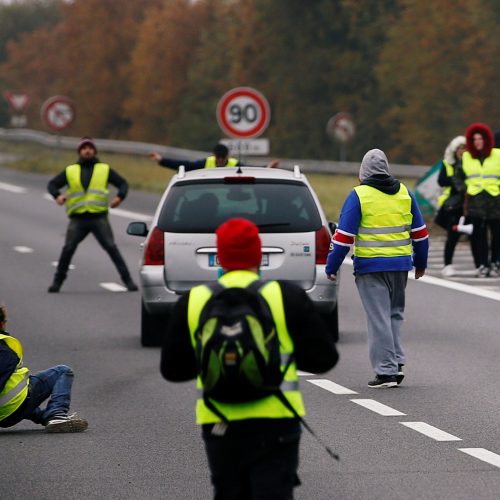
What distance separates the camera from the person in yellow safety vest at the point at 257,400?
6.36 metres

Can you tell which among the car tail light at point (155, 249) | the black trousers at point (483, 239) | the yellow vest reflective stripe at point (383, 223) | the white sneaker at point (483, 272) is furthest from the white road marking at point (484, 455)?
the white sneaker at point (483, 272)

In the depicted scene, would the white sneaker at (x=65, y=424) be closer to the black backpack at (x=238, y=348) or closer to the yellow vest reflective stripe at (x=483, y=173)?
the black backpack at (x=238, y=348)

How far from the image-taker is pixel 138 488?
9.27 metres

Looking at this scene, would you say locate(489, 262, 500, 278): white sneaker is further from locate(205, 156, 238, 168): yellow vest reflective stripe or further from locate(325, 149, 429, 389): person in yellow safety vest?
locate(325, 149, 429, 389): person in yellow safety vest

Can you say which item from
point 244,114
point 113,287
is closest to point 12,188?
point 244,114

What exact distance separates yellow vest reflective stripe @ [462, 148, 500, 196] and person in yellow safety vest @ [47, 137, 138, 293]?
13.3 feet

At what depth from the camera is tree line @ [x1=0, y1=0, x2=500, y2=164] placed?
68.9 meters

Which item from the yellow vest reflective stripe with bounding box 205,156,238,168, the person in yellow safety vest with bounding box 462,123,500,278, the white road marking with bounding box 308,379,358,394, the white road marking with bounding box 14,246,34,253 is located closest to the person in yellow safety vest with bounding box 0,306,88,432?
the white road marking with bounding box 308,379,358,394

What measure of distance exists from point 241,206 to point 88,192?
205 inches

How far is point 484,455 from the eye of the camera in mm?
10078

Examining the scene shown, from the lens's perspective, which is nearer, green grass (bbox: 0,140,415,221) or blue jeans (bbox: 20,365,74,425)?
blue jeans (bbox: 20,365,74,425)

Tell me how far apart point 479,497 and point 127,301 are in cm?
1100

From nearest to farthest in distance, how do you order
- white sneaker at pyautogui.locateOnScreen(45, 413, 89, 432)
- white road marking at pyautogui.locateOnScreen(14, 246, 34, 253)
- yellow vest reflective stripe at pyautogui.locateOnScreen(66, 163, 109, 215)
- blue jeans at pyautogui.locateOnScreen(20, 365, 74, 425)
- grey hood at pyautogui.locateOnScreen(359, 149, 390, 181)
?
blue jeans at pyautogui.locateOnScreen(20, 365, 74, 425), white sneaker at pyautogui.locateOnScreen(45, 413, 89, 432), grey hood at pyautogui.locateOnScreen(359, 149, 390, 181), yellow vest reflective stripe at pyautogui.locateOnScreen(66, 163, 109, 215), white road marking at pyautogui.locateOnScreen(14, 246, 34, 253)

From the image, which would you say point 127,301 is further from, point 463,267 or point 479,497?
point 479,497
